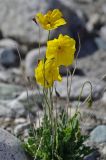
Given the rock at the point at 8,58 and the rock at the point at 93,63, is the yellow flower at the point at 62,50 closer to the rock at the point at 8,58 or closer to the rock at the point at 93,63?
the rock at the point at 93,63

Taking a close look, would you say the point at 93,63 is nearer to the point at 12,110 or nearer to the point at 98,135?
the point at 12,110

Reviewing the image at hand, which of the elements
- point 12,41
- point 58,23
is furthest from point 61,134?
point 12,41

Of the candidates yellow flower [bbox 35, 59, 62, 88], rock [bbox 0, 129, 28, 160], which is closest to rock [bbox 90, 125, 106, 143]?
rock [bbox 0, 129, 28, 160]

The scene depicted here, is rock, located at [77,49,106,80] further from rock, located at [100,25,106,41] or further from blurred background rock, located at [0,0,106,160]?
rock, located at [100,25,106,41]

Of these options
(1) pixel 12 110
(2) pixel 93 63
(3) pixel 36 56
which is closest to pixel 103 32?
(2) pixel 93 63

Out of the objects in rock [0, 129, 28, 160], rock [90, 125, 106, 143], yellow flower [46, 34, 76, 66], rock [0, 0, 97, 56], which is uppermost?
yellow flower [46, 34, 76, 66]

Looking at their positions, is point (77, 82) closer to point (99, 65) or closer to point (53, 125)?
point (99, 65)

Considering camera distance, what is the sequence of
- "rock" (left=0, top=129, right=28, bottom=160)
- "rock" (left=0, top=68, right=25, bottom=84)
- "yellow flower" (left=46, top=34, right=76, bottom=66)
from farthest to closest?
"rock" (left=0, top=68, right=25, bottom=84) < "rock" (left=0, top=129, right=28, bottom=160) < "yellow flower" (left=46, top=34, right=76, bottom=66)
